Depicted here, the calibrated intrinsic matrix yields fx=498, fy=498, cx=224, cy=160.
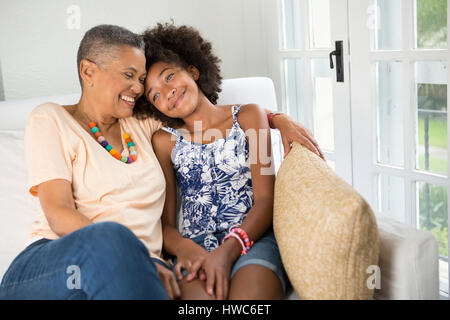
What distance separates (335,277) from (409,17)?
4.02 feet

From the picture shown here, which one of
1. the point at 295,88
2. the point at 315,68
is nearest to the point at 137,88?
the point at 315,68

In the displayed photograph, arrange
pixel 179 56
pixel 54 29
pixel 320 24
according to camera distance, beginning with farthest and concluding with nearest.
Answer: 1. pixel 320 24
2. pixel 54 29
3. pixel 179 56

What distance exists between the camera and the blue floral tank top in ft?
5.16

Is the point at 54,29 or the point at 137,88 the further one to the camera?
the point at 54,29

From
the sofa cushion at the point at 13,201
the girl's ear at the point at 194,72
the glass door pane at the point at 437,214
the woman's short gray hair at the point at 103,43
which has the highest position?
the woman's short gray hair at the point at 103,43

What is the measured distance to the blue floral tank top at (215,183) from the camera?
1.57 m

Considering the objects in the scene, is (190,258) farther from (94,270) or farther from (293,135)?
(293,135)

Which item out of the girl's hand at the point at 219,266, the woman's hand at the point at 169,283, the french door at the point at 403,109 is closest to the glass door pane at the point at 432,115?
the french door at the point at 403,109

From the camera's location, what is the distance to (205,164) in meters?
1.61

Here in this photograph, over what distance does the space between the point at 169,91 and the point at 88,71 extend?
0.26 metres

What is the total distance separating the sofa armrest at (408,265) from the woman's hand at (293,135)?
40 cm

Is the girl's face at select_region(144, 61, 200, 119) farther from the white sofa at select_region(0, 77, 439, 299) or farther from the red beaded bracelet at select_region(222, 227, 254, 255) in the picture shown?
the red beaded bracelet at select_region(222, 227, 254, 255)

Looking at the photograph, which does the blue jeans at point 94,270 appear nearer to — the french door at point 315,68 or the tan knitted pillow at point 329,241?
the tan knitted pillow at point 329,241

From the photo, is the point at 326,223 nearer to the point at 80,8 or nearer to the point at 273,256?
the point at 273,256
